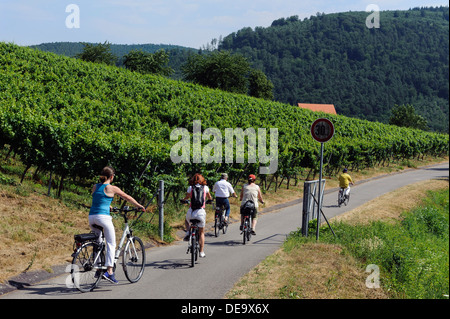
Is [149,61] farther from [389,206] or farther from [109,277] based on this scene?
[109,277]

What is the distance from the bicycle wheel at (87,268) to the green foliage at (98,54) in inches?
2389

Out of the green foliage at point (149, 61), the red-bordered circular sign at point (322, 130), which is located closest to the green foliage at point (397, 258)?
the red-bordered circular sign at point (322, 130)

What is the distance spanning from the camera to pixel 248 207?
1273cm

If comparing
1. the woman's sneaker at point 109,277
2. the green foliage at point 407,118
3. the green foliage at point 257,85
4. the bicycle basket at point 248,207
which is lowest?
the woman's sneaker at point 109,277

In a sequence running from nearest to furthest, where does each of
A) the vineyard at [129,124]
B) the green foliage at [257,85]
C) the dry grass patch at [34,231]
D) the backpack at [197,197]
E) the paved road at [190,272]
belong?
1. the paved road at [190,272]
2. the dry grass patch at [34,231]
3. the backpack at [197,197]
4. the vineyard at [129,124]
5. the green foliage at [257,85]

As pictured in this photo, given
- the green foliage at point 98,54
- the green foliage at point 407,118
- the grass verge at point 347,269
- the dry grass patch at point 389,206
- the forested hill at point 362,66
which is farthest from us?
the forested hill at point 362,66

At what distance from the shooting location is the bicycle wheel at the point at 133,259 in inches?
315

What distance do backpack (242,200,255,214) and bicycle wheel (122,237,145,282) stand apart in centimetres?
483

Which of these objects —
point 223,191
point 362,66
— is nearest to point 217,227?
point 223,191

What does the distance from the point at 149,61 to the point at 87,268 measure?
5260 centimetres

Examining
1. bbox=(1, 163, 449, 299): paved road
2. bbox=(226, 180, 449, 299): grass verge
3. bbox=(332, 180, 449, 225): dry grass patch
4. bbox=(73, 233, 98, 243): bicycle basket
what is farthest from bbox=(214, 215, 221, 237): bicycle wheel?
bbox=(73, 233, 98, 243): bicycle basket

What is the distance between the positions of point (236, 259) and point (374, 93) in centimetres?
14999

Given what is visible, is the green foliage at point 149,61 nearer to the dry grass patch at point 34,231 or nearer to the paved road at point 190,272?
the paved road at point 190,272

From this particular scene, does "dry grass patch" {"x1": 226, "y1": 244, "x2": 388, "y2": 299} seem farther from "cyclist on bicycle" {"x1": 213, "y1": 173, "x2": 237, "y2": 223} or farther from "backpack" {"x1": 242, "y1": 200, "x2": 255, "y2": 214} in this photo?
"cyclist on bicycle" {"x1": 213, "y1": 173, "x2": 237, "y2": 223}
